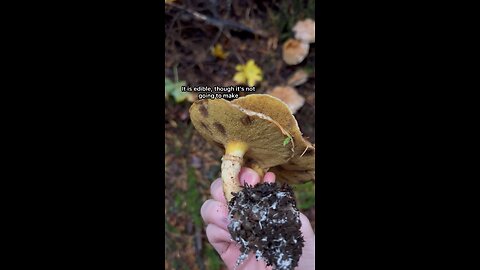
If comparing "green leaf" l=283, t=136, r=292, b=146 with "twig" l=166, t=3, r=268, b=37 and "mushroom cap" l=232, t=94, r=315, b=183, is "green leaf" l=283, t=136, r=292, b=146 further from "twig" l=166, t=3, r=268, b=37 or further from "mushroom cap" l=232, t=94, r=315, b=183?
"twig" l=166, t=3, r=268, b=37

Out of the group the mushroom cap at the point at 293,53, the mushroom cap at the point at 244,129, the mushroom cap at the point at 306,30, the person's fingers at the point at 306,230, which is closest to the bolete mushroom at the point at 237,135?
the mushroom cap at the point at 244,129

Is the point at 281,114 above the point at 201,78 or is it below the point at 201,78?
below

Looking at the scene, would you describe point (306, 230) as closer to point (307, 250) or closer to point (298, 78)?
point (307, 250)

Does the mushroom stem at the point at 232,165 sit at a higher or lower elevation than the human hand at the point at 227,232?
higher

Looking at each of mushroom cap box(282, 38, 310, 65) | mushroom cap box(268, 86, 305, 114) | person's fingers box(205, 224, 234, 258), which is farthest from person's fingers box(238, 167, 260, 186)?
mushroom cap box(282, 38, 310, 65)

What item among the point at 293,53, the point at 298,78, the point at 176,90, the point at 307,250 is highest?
the point at 293,53

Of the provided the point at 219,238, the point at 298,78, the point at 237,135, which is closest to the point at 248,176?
the point at 237,135

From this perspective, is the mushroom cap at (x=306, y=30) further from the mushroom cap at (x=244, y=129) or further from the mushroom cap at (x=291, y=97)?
the mushroom cap at (x=244, y=129)
